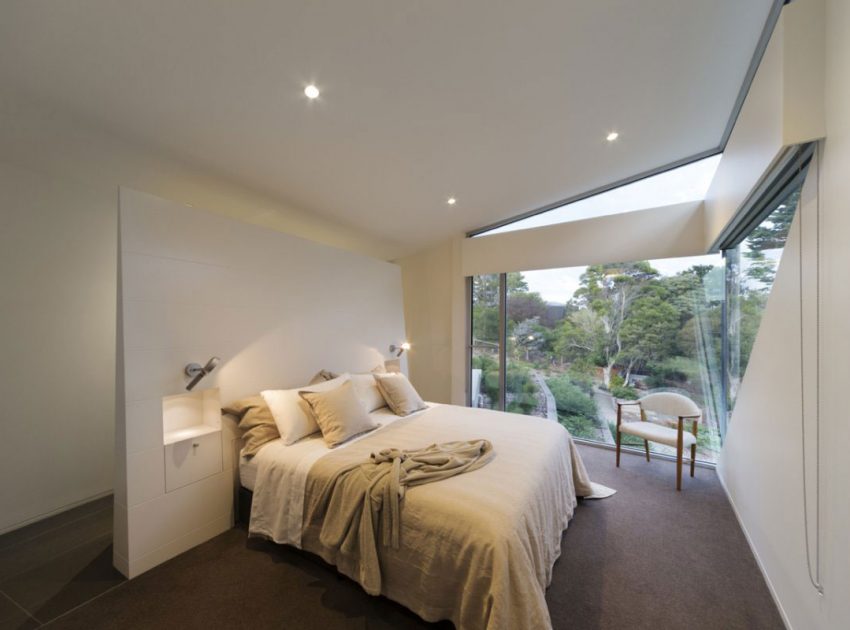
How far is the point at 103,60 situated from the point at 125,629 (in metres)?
2.64

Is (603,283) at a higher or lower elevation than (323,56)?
lower

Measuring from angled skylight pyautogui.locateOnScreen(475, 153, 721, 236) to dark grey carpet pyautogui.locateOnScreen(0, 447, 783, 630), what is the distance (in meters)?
2.90

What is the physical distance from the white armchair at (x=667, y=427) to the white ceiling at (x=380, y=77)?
7.84 feet

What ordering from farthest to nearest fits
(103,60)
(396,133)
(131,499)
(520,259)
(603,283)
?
(520,259), (603,283), (396,133), (131,499), (103,60)

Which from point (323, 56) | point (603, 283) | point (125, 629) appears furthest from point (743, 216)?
point (125, 629)

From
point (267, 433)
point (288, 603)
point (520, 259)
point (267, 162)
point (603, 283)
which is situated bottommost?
point (288, 603)

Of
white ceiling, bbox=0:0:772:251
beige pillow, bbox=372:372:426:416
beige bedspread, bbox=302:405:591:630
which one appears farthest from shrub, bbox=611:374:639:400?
white ceiling, bbox=0:0:772:251

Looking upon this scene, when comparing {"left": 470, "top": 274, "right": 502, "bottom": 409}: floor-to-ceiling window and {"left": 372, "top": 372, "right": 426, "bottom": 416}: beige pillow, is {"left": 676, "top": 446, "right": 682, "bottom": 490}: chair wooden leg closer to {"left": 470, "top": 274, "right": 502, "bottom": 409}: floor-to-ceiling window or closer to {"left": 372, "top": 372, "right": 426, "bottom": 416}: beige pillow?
{"left": 470, "top": 274, "right": 502, "bottom": 409}: floor-to-ceiling window

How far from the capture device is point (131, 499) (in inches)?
73.5

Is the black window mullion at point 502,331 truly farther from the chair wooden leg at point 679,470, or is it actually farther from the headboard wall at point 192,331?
the headboard wall at point 192,331

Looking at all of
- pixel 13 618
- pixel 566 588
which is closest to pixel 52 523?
pixel 13 618

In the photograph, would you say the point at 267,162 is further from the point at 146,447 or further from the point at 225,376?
the point at 146,447

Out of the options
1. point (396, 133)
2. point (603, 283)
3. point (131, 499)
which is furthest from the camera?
point (603, 283)

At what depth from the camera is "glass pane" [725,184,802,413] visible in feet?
6.59
